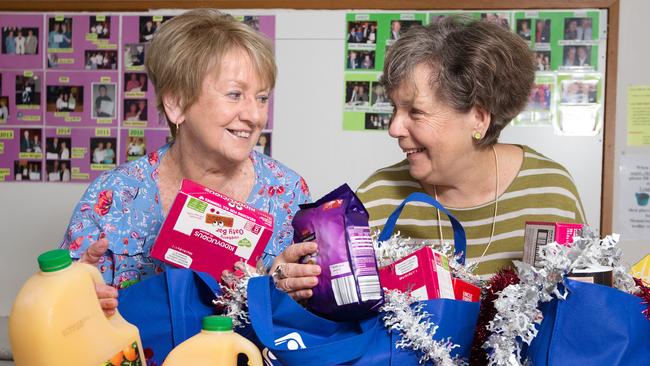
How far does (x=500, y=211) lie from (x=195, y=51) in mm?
734

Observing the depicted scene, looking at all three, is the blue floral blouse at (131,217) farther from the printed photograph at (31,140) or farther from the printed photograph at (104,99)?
the printed photograph at (31,140)

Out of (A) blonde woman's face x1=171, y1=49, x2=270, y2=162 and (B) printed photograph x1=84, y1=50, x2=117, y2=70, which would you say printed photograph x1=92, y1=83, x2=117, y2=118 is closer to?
(B) printed photograph x1=84, y1=50, x2=117, y2=70

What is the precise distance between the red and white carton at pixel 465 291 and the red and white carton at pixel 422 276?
2 centimetres

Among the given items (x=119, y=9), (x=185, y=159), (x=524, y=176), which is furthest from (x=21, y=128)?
(x=524, y=176)

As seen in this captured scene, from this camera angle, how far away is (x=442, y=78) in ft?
4.88

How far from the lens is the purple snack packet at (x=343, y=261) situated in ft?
3.07

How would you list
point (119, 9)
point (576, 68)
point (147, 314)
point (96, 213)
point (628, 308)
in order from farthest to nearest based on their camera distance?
point (119, 9) < point (576, 68) < point (96, 213) < point (147, 314) < point (628, 308)

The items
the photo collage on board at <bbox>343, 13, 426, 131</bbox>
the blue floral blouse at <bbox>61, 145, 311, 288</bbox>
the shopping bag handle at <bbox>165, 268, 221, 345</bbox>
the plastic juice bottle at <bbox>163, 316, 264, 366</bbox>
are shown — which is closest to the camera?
the plastic juice bottle at <bbox>163, 316, 264, 366</bbox>

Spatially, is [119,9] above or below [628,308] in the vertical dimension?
above

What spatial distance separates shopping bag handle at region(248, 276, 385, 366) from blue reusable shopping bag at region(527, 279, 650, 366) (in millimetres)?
230

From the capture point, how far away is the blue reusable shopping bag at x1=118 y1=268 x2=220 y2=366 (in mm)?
1038

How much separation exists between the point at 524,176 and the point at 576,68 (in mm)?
1164

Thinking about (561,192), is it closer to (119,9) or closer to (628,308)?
(628,308)

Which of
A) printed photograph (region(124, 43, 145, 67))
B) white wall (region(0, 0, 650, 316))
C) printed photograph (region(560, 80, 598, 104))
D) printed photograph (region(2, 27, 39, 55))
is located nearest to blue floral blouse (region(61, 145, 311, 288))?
white wall (region(0, 0, 650, 316))
